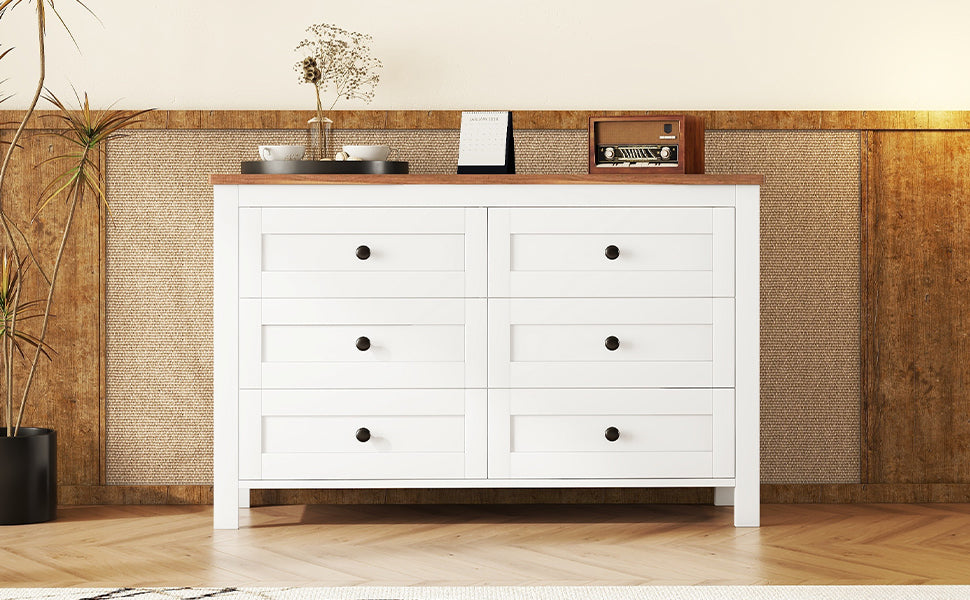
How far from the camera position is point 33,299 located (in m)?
2.97

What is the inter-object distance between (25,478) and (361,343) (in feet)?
3.31

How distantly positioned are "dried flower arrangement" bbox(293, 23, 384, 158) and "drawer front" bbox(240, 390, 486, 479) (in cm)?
82

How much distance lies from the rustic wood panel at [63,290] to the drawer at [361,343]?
728 mm

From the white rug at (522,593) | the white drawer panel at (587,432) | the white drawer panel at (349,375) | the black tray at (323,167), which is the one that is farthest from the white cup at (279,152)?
the white rug at (522,593)

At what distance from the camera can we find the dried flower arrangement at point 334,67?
2885 millimetres

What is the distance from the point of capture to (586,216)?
2.55m

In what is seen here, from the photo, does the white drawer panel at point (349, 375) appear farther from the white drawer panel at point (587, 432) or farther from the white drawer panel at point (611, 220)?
the white drawer panel at point (611, 220)

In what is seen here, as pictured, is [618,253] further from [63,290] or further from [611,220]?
[63,290]

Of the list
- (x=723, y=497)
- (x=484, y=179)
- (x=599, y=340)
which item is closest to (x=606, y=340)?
(x=599, y=340)

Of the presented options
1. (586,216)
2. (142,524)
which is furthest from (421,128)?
(142,524)

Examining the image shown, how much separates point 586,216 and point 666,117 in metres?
0.39

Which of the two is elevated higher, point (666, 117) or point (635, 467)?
point (666, 117)

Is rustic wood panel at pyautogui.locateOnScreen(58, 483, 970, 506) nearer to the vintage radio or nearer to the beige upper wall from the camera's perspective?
the vintage radio

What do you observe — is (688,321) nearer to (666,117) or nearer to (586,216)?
(586,216)
